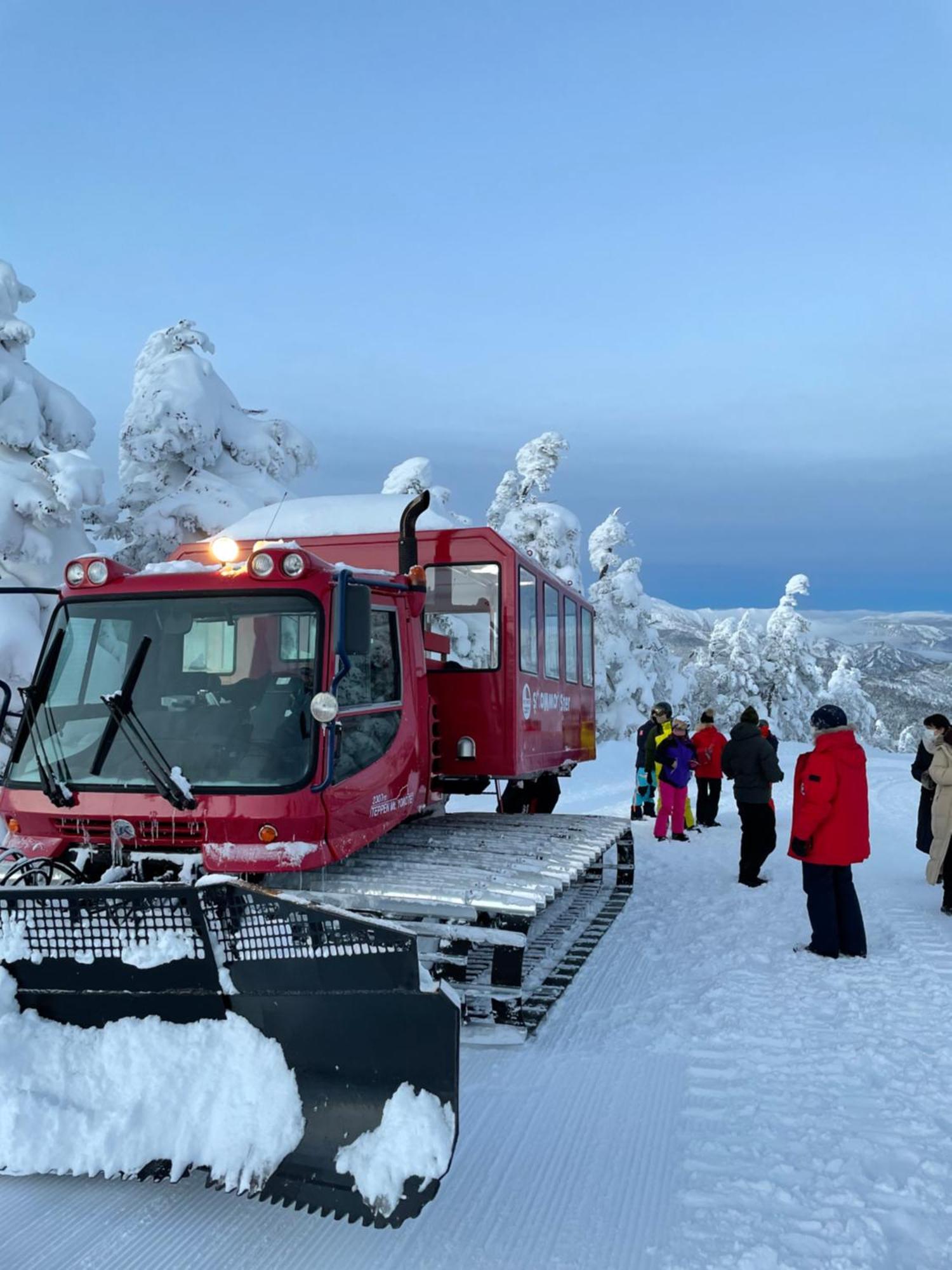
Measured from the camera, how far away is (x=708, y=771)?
14.7 m

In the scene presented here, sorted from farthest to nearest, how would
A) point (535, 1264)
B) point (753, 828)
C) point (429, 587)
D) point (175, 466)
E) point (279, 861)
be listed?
point (175, 466) < point (753, 828) < point (429, 587) < point (279, 861) < point (535, 1264)

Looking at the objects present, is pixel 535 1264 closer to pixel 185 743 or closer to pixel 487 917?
pixel 487 917

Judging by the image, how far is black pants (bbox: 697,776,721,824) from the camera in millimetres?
15000

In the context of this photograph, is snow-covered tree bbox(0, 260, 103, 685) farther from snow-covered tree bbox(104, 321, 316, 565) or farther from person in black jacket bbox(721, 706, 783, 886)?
person in black jacket bbox(721, 706, 783, 886)

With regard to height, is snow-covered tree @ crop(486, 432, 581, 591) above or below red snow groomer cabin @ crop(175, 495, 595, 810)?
above

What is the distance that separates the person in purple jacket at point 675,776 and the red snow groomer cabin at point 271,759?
18.4 feet

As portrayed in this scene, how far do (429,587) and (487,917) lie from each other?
359cm

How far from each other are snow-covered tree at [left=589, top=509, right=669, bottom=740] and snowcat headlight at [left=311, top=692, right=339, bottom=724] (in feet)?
99.8

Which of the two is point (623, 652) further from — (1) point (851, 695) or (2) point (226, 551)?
(2) point (226, 551)

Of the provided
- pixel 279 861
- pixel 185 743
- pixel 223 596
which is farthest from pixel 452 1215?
pixel 223 596

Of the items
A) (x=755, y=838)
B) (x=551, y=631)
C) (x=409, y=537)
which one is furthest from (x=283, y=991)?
(x=755, y=838)

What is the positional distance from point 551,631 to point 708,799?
650cm

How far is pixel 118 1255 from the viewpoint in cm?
338

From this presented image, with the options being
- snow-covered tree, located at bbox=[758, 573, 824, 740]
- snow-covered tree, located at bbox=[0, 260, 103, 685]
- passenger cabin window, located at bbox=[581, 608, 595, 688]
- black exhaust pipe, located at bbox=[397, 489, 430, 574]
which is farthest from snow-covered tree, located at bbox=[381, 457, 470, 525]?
snow-covered tree, located at bbox=[758, 573, 824, 740]
